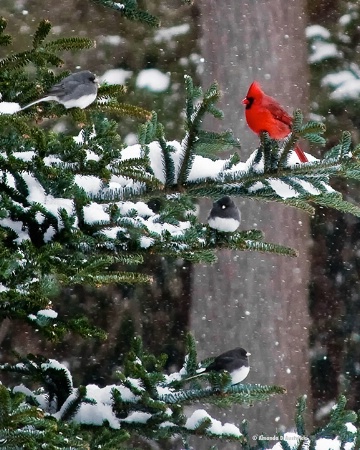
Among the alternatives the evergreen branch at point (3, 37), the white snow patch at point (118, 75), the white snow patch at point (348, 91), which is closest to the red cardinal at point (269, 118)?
the evergreen branch at point (3, 37)

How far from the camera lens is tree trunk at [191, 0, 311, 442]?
852 cm

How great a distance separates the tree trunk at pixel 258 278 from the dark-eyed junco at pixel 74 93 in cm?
573

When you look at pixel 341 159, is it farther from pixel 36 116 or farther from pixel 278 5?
pixel 278 5

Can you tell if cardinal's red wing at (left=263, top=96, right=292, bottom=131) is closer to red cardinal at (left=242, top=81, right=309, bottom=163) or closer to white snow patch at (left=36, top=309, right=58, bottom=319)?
red cardinal at (left=242, top=81, right=309, bottom=163)

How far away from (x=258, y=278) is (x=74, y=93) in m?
6.44

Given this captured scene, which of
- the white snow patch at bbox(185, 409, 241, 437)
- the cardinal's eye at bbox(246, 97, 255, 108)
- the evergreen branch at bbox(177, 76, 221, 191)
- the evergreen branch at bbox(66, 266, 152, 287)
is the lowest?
the white snow patch at bbox(185, 409, 241, 437)

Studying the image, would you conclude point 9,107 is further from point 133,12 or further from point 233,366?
point 233,366

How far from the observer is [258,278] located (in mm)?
8836

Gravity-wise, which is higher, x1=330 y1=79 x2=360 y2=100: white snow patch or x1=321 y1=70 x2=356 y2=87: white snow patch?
x1=321 y1=70 x2=356 y2=87: white snow patch

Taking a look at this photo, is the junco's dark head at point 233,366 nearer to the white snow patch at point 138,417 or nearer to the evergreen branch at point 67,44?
the white snow patch at point 138,417

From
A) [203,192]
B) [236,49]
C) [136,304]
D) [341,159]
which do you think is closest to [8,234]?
[203,192]

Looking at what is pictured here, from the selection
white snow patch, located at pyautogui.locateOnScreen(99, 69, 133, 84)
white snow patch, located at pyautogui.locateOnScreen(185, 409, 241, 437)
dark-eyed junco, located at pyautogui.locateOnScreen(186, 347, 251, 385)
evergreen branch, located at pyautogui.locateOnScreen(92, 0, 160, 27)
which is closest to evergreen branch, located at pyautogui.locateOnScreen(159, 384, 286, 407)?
white snow patch, located at pyautogui.locateOnScreen(185, 409, 241, 437)

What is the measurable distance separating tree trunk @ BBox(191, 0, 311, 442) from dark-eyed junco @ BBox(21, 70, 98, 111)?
573 centimetres

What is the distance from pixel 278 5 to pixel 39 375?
8024mm
